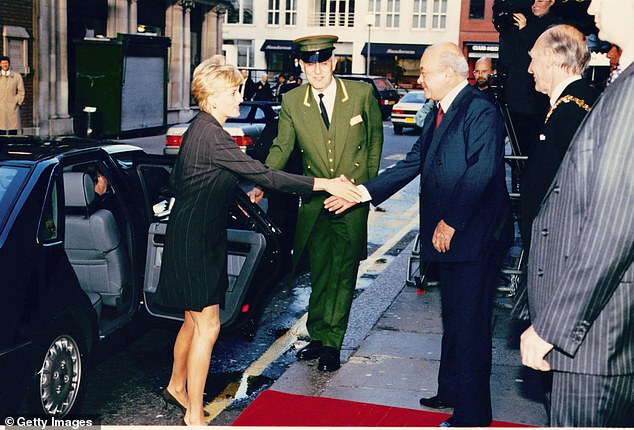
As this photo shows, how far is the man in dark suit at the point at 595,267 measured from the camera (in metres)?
2.53

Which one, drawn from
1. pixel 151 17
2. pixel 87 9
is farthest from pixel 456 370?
pixel 151 17

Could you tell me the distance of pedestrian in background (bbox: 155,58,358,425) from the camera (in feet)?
15.8

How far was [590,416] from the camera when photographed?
2.77 meters

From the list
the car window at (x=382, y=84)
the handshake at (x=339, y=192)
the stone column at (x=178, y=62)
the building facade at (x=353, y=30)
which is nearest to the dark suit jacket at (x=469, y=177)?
the handshake at (x=339, y=192)

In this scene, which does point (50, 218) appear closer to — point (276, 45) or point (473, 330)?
point (473, 330)

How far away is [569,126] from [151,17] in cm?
2926

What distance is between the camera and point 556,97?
4555 millimetres

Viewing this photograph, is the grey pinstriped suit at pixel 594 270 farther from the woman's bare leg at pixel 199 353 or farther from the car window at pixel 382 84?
the car window at pixel 382 84

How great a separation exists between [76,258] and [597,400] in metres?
4.12

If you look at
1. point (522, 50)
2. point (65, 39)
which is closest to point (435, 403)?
point (522, 50)

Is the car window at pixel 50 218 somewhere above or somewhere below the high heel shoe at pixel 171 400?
above

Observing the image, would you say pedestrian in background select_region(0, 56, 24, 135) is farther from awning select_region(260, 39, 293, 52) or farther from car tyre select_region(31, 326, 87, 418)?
awning select_region(260, 39, 293, 52)

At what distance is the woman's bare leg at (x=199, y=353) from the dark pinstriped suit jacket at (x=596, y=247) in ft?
8.17

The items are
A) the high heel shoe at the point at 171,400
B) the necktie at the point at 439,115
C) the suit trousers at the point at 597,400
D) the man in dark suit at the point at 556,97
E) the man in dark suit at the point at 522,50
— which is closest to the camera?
the suit trousers at the point at 597,400
